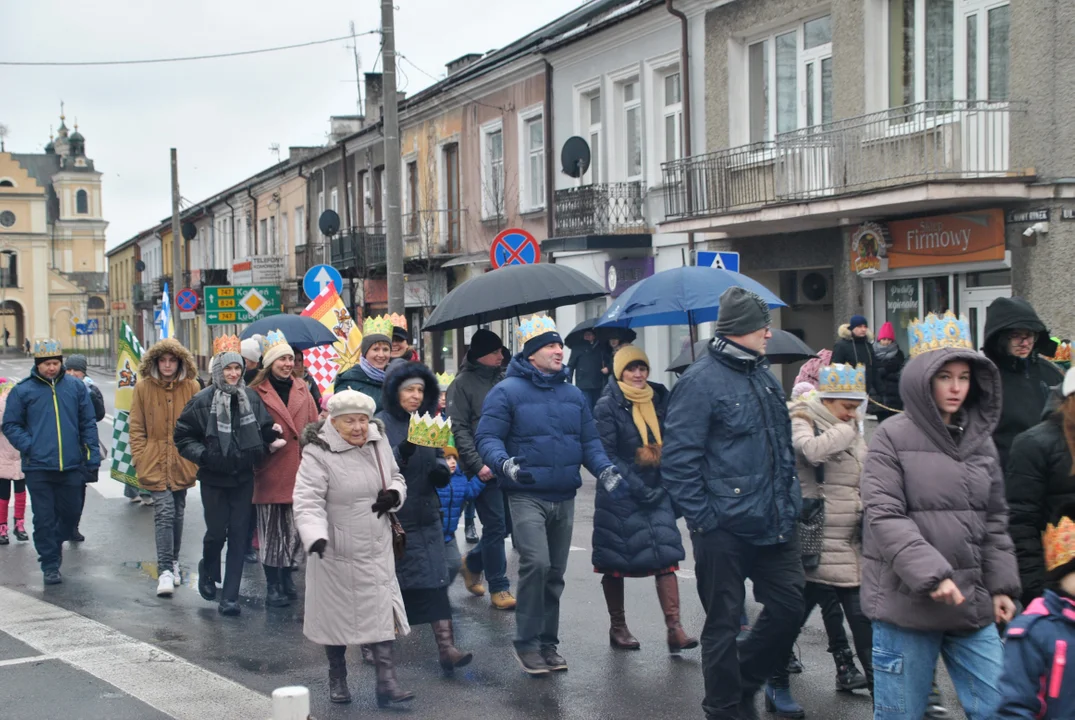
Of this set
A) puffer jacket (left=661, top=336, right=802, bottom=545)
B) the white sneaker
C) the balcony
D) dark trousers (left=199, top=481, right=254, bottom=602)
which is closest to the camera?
puffer jacket (left=661, top=336, right=802, bottom=545)

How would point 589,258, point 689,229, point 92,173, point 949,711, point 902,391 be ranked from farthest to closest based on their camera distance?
point 92,173 < point 589,258 < point 689,229 < point 949,711 < point 902,391

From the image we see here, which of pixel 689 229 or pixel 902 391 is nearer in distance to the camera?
pixel 902 391

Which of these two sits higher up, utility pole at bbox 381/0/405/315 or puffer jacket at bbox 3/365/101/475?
utility pole at bbox 381/0/405/315

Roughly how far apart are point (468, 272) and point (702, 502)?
83.7 ft

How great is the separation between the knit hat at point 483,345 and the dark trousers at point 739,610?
117 inches

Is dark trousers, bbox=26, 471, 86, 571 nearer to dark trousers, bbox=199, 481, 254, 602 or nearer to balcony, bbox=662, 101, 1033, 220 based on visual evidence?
dark trousers, bbox=199, 481, 254, 602

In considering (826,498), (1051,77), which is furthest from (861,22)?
(826,498)

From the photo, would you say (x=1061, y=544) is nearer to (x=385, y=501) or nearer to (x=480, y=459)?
(x=385, y=501)

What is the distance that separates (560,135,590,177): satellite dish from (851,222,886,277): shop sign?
653cm

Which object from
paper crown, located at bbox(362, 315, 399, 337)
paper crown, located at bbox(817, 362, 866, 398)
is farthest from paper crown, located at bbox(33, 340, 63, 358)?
paper crown, located at bbox(817, 362, 866, 398)

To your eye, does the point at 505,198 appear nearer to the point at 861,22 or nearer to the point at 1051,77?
the point at 861,22

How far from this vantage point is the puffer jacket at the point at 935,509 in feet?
14.5

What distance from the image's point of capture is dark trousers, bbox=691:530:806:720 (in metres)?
5.54

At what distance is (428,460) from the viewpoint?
708 cm
